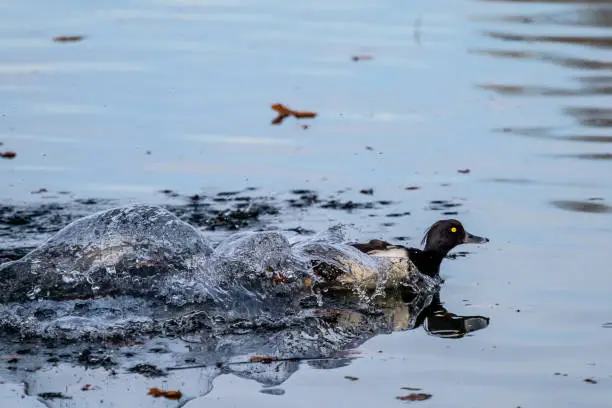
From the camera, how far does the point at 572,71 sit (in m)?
17.3

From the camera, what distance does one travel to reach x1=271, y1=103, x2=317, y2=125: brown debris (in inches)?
579

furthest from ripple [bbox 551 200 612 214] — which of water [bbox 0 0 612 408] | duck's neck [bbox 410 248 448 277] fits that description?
duck's neck [bbox 410 248 448 277]

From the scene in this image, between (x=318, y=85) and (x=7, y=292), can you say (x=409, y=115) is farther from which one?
(x=7, y=292)

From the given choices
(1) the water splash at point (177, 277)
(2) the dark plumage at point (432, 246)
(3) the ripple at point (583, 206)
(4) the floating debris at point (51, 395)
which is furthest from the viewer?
(3) the ripple at point (583, 206)

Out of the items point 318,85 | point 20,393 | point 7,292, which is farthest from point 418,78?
point 20,393

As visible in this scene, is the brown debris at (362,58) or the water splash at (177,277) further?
the brown debris at (362,58)

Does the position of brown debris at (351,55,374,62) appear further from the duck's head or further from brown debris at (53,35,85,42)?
the duck's head

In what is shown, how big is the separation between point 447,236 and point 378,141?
3.48m

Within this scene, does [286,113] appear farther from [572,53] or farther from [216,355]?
[216,355]

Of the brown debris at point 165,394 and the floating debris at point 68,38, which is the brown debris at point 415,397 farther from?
the floating debris at point 68,38

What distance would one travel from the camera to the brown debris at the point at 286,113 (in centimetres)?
1471

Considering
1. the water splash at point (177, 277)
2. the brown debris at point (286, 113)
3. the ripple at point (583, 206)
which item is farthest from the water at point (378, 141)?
the water splash at point (177, 277)

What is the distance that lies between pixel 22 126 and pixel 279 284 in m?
5.56

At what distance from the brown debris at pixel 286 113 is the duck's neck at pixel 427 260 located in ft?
15.6
